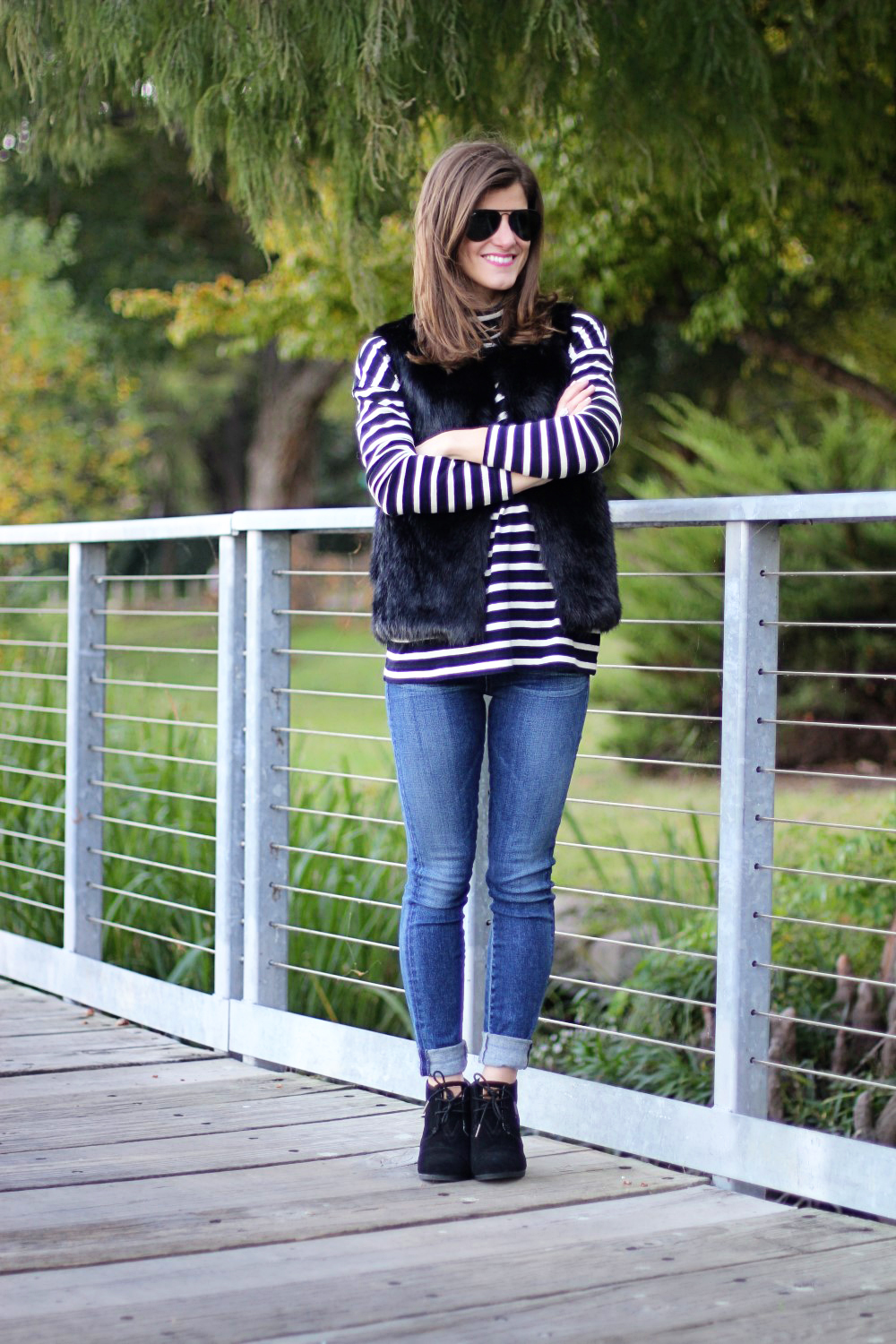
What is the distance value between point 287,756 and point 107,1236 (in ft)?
4.60

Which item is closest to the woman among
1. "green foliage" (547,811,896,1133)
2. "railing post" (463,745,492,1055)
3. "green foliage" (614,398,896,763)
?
"railing post" (463,745,492,1055)

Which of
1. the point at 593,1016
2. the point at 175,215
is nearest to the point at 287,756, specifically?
the point at 593,1016

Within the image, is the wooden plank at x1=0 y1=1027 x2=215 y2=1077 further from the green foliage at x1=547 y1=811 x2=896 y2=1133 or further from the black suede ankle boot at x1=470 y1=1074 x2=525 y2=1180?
the green foliage at x1=547 y1=811 x2=896 y2=1133

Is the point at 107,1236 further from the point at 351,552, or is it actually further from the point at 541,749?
the point at 351,552

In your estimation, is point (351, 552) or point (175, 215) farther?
point (175, 215)

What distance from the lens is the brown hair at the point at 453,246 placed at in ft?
8.77

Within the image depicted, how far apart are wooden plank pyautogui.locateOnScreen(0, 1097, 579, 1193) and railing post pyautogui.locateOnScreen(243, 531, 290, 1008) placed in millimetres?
539

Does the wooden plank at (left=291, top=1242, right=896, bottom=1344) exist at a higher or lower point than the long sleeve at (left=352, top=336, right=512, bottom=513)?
lower

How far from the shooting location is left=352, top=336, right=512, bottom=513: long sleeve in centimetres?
256

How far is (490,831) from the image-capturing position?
2.76m

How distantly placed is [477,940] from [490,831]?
0.48 metres

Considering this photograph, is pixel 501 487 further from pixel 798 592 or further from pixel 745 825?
pixel 798 592

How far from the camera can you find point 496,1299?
7.21 feet

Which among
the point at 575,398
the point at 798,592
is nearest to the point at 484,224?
the point at 575,398
